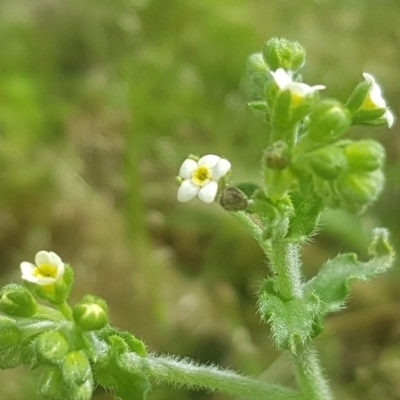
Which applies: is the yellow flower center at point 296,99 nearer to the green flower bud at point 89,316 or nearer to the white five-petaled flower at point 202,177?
the white five-petaled flower at point 202,177

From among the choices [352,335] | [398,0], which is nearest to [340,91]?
[398,0]

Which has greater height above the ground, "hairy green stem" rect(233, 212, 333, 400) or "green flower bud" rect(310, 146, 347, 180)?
"green flower bud" rect(310, 146, 347, 180)

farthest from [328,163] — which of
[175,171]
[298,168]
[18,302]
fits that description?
[175,171]

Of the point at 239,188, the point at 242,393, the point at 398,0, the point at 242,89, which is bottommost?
the point at 242,393

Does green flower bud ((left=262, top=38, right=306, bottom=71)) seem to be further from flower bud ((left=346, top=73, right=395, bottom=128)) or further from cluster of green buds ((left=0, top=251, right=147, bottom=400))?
cluster of green buds ((left=0, top=251, right=147, bottom=400))

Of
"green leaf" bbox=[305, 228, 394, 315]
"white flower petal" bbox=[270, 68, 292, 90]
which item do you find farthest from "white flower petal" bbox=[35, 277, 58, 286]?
"white flower petal" bbox=[270, 68, 292, 90]

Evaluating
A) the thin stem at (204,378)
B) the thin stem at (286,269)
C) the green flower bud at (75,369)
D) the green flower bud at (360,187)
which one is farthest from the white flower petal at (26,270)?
the green flower bud at (360,187)

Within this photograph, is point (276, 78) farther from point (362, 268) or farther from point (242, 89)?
point (242, 89)
